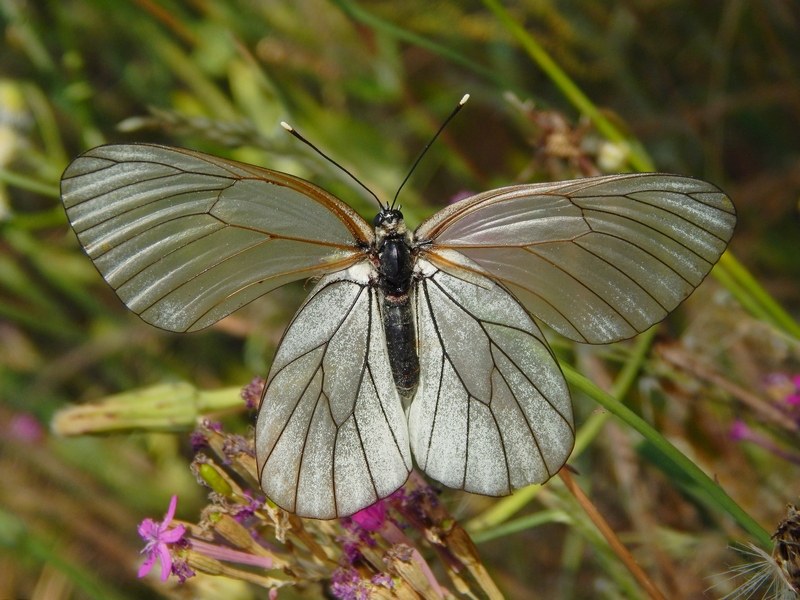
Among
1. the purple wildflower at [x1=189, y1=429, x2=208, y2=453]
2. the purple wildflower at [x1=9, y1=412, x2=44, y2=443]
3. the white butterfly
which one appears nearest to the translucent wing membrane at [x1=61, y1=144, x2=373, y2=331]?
the white butterfly

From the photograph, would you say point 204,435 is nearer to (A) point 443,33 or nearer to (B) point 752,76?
(A) point 443,33

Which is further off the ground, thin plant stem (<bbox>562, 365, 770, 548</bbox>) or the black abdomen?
the black abdomen

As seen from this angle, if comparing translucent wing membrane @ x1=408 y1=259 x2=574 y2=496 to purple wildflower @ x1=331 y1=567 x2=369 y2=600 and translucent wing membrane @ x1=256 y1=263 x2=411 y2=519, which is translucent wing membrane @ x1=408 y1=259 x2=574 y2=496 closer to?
translucent wing membrane @ x1=256 y1=263 x2=411 y2=519

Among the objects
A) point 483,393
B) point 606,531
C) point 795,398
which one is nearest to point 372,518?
point 483,393

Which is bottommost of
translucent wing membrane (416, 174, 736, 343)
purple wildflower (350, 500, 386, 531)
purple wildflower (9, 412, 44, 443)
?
purple wildflower (350, 500, 386, 531)

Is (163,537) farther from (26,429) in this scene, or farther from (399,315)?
(26,429)

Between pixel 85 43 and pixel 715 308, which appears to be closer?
pixel 715 308

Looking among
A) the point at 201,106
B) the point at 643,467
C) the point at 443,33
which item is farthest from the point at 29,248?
the point at 643,467

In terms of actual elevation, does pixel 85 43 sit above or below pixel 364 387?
above

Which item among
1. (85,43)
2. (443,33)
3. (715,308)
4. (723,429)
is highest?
(85,43)
